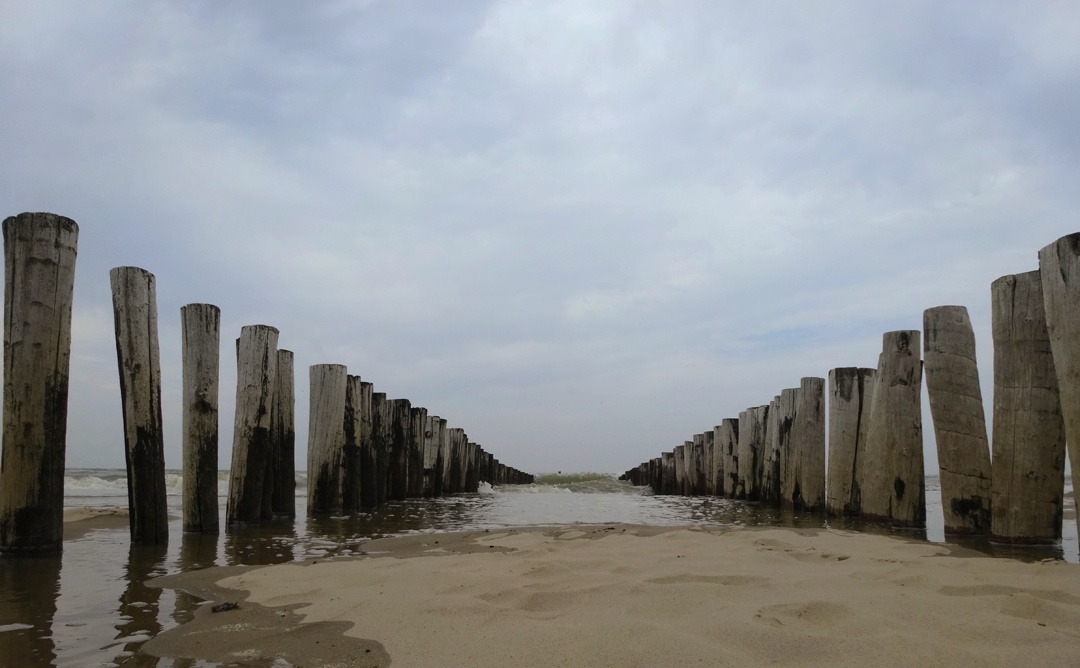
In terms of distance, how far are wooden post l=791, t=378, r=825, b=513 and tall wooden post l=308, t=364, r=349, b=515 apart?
6363mm

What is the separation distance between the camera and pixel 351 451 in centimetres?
1009

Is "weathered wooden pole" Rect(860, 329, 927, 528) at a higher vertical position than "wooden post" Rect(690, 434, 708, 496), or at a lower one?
higher

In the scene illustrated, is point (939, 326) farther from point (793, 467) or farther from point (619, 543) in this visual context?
point (793, 467)

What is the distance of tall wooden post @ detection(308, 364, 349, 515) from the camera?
9406 millimetres

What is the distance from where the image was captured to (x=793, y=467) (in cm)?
1019

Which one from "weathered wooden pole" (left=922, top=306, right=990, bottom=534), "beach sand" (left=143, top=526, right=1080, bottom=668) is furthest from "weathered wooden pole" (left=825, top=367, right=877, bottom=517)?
"beach sand" (left=143, top=526, right=1080, bottom=668)

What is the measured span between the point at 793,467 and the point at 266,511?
714cm

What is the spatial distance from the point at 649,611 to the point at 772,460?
29.8ft

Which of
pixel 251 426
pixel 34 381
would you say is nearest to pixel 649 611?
pixel 34 381

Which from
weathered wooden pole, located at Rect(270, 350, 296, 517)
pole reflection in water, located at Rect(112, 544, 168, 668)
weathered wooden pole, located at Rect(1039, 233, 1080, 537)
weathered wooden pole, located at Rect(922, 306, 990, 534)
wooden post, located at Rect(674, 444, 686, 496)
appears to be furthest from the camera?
wooden post, located at Rect(674, 444, 686, 496)

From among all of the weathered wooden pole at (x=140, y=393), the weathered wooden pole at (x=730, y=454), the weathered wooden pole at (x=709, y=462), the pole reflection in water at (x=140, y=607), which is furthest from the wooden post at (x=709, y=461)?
the pole reflection in water at (x=140, y=607)

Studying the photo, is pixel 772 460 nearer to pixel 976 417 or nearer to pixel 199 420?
pixel 976 417

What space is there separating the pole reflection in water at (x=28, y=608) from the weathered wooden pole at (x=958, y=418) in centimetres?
630

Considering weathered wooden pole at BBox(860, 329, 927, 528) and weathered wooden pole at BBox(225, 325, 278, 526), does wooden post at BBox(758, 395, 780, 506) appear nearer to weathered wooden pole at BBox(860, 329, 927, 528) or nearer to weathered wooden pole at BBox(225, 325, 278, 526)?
weathered wooden pole at BBox(860, 329, 927, 528)
